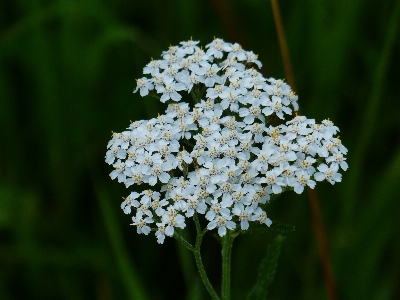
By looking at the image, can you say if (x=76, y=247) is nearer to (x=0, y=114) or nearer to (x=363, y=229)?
(x=0, y=114)

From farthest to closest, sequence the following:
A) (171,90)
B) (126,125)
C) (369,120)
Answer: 1. (126,125)
2. (369,120)
3. (171,90)

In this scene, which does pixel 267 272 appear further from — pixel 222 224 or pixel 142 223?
pixel 142 223

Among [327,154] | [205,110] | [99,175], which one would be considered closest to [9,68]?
[99,175]

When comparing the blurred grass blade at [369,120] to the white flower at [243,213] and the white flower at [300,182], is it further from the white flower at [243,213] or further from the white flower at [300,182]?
the white flower at [243,213]

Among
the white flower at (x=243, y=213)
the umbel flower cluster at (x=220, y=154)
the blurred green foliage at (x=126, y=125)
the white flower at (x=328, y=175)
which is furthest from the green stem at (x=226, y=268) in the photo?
the blurred green foliage at (x=126, y=125)

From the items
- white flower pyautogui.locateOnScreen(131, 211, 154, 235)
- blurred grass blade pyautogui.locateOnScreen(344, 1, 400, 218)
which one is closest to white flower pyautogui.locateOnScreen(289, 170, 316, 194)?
white flower pyautogui.locateOnScreen(131, 211, 154, 235)

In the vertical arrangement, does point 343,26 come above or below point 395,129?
above

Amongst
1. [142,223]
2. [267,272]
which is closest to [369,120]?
[267,272]
